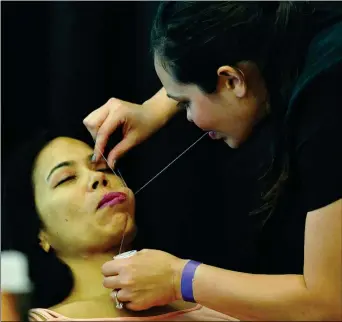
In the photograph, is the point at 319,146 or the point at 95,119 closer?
the point at 319,146

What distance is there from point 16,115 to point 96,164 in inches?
8.5

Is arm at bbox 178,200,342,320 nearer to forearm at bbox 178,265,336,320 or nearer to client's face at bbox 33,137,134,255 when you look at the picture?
forearm at bbox 178,265,336,320

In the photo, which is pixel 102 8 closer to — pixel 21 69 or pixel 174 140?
pixel 21 69

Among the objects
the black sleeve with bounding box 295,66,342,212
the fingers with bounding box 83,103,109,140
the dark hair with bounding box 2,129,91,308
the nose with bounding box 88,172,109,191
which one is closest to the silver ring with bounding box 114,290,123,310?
the dark hair with bounding box 2,129,91,308

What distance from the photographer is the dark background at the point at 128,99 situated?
1292 millimetres

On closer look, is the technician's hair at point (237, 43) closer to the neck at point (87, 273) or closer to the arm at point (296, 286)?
the arm at point (296, 286)

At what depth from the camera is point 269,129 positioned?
1268mm

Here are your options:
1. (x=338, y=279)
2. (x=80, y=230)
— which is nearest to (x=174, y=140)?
(x=80, y=230)

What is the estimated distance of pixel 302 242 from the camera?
1.24 metres

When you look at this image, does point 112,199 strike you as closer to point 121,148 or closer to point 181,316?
point 121,148

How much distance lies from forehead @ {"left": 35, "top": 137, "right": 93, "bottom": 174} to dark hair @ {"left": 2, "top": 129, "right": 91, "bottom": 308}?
0.04 ft

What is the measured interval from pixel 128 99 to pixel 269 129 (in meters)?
0.33

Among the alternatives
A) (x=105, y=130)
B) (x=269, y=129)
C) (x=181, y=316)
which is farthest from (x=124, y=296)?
(x=269, y=129)

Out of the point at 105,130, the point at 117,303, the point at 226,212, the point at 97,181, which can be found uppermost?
the point at 105,130
